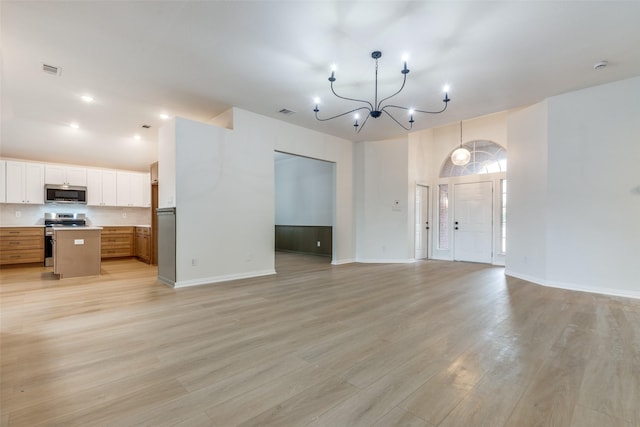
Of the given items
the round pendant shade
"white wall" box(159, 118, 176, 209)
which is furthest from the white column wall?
"white wall" box(159, 118, 176, 209)

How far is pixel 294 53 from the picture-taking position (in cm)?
326

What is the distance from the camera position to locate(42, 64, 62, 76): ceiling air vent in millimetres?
3544

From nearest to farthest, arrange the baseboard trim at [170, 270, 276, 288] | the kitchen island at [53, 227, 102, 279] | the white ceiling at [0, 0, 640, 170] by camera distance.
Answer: the white ceiling at [0, 0, 640, 170], the baseboard trim at [170, 270, 276, 288], the kitchen island at [53, 227, 102, 279]

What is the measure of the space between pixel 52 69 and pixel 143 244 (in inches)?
171

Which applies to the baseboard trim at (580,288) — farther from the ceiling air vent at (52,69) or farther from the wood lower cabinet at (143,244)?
the wood lower cabinet at (143,244)

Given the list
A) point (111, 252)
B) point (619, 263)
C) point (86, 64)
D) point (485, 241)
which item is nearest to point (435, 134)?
point (485, 241)

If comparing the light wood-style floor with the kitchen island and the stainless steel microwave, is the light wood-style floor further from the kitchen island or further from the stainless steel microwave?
the stainless steel microwave

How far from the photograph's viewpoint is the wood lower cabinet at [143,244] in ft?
21.6

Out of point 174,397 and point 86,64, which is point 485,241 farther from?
point 86,64

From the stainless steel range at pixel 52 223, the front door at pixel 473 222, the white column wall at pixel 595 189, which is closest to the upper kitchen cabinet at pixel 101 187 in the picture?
the stainless steel range at pixel 52 223

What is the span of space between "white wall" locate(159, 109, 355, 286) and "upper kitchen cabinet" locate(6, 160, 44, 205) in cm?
419

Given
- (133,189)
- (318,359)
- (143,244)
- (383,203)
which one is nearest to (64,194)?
(133,189)

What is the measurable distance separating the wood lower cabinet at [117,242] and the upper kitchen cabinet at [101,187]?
0.74 meters

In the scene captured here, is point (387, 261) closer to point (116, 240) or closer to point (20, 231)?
point (116, 240)
